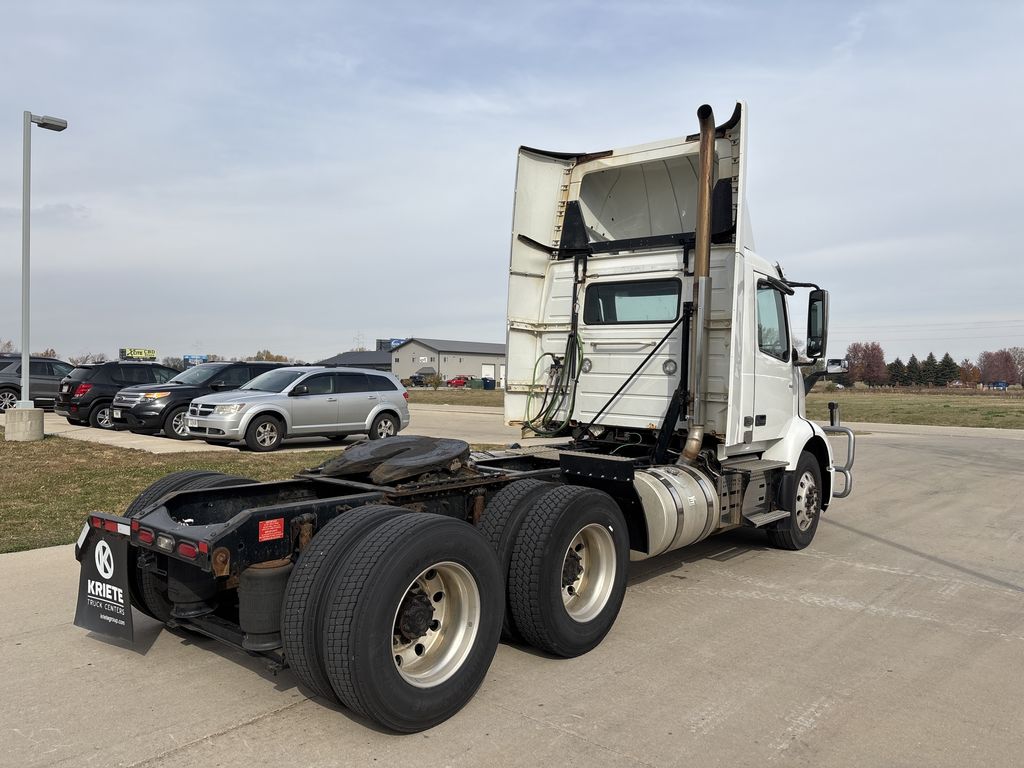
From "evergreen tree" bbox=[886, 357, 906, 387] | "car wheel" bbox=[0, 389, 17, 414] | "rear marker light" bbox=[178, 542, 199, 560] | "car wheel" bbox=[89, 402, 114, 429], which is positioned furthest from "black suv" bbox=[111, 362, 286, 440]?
"evergreen tree" bbox=[886, 357, 906, 387]

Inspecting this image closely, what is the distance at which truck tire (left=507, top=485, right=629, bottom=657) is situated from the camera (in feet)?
14.1

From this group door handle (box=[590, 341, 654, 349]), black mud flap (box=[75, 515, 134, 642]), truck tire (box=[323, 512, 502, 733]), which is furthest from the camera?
door handle (box=[590, 341, 654, 349])

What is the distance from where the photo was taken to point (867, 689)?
13.5ft

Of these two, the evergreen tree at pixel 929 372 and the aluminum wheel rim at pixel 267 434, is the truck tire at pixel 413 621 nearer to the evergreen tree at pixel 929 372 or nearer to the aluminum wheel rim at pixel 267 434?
the aluminum wheel rim at pixel 267 434

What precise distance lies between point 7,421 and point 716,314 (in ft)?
42.2

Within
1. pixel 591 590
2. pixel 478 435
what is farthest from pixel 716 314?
pixel 478 435

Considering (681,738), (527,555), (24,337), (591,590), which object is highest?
(24,337)

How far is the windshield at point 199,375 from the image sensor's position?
16453mm

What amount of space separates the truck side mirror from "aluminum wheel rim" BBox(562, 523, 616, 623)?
361 centimetres

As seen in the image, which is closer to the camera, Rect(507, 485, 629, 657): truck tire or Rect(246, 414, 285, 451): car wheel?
Rect(507, 485, 629, 657): truck tire

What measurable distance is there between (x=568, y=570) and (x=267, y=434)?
1019 cm

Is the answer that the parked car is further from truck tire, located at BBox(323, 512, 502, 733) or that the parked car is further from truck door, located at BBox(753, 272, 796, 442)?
truck tire, located at BBox(323, 512, 502, 733)

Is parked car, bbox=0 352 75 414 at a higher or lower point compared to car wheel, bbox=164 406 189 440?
higher

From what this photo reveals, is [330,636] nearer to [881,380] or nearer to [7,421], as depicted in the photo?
[7,421]
